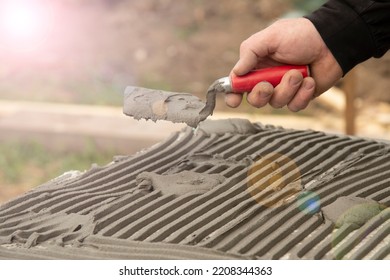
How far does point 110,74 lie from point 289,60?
3755 mm

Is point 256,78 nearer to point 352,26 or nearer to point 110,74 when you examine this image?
point 352,26

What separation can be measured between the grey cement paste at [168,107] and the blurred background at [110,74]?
211cm

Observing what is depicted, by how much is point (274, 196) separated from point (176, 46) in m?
4.32

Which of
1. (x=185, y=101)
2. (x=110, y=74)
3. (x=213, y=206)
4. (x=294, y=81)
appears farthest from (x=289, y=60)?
(x=110, y=74)

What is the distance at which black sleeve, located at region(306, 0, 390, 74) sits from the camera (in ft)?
8.54

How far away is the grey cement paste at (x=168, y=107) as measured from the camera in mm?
2447

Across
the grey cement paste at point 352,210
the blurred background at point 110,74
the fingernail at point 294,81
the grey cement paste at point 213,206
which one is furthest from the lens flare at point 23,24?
the grey cement paste at point 352,210

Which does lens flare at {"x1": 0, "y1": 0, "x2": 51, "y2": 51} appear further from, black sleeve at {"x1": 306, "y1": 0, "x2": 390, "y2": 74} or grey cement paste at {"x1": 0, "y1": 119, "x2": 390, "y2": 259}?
black sleeve at {"x1": 306, "y1": 0, "x2": 390, "y2": 74}

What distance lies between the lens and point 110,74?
6.25 meters

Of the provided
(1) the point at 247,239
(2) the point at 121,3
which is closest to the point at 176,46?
(2) the point at 121,3

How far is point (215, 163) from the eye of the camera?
8.77 ft

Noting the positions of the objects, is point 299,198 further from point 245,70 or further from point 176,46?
point 176,46

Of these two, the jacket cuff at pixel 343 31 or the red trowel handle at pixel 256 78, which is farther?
the jacket cuff at pixel 343 31

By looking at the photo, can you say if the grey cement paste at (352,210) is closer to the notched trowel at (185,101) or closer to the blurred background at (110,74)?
the notched trowel at (185,101)
